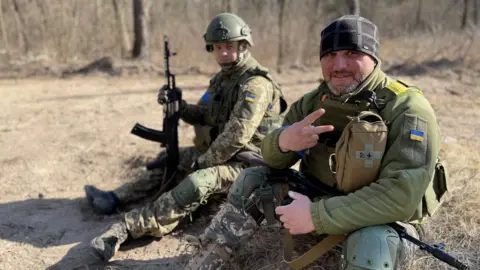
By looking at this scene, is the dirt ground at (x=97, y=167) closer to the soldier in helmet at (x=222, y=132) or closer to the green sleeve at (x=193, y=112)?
Result: the soldier in helmet at (x=222, y=132)

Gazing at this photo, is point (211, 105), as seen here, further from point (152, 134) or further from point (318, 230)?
point (318, 230)

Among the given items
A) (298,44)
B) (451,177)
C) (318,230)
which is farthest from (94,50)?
(318,230)

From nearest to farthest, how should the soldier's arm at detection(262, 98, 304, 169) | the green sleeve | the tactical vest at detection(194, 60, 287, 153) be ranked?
the soldier's arm at detection(262, 98, 304, 169)
the tactical vest at detection(194, 60, 287, 153)
the green sleeve

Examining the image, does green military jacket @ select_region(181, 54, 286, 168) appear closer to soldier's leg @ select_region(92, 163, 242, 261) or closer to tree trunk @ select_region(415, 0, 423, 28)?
soldier's leg @ select_region(92, 163, 242, 261)

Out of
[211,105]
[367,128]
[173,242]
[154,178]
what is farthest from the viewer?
[154,178]

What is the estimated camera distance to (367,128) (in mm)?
2111

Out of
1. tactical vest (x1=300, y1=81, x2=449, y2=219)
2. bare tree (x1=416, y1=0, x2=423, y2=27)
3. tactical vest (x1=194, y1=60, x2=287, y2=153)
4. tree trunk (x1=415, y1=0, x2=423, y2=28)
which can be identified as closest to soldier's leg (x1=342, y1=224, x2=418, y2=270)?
tactical vest (x1=300, y1=81, x2=449, y2=219)

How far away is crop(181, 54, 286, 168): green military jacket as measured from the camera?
12.3ft

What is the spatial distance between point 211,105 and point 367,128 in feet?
7.43

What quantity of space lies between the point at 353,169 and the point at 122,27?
1231 cm

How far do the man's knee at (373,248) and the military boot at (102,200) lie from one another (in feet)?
9.23

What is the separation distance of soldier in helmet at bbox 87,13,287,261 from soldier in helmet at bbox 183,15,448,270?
0.99 m

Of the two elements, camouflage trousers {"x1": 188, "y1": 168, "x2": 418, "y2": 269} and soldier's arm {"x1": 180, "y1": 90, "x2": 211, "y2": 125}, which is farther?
soldier's arm {"x1": 180, "y1": 90, "x2": 211, "y2": 125}

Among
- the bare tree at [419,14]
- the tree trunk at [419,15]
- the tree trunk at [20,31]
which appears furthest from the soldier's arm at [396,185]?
the bare tree at [419,14]
